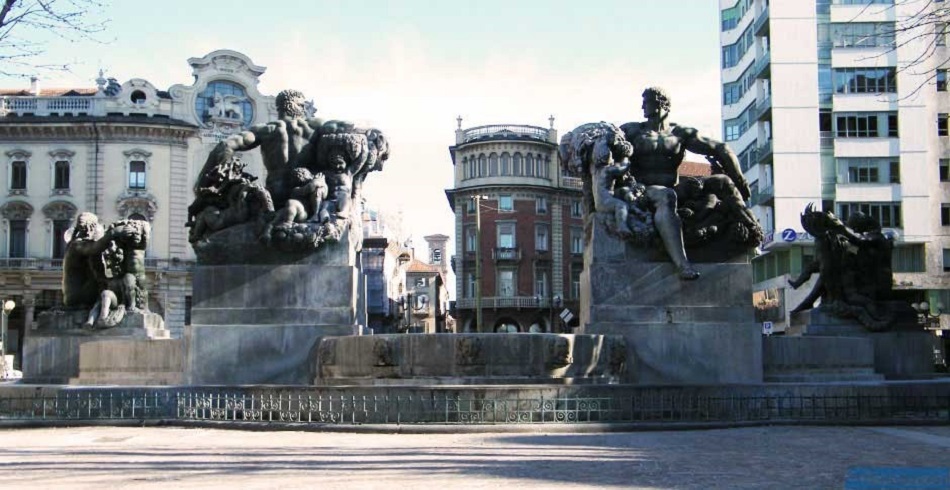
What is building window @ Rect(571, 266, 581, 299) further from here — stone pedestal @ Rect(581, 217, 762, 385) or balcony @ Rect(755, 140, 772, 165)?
stone pedestal @ Rect(581, 217, 762, 385)

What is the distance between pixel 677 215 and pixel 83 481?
11.4 m

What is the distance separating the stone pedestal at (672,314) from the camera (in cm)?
1805

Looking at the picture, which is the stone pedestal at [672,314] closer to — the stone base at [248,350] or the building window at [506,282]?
the stone base at [248,350]

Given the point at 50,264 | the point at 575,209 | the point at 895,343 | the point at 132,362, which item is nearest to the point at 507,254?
the point at 575,209

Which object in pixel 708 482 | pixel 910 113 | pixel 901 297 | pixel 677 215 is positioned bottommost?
pixel 708 482

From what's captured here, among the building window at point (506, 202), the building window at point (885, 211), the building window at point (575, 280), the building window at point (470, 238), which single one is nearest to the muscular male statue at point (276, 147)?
the building window at point (885, 211)

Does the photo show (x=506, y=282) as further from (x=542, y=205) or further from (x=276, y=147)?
(x=276, y=147)

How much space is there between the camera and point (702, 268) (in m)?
18.6

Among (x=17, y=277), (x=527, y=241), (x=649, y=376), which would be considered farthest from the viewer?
(x=527, y=241)

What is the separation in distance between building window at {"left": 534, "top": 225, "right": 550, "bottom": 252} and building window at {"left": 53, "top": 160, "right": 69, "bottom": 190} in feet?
133

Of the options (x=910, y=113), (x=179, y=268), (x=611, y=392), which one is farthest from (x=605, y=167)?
(x=179, y=268)

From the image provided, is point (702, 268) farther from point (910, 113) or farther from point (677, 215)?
point (910, 113)

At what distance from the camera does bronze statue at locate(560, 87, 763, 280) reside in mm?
18578

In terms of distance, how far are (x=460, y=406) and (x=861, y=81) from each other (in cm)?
5445
